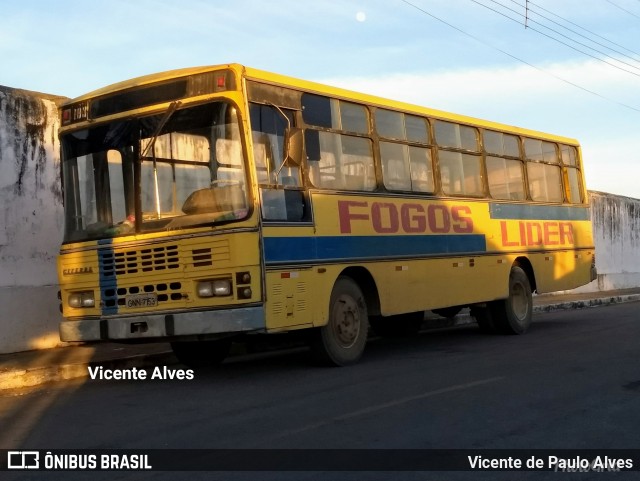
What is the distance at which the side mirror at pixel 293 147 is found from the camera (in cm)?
922

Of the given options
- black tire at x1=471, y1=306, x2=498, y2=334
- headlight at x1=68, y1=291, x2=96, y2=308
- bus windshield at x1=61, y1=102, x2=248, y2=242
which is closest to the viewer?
bus windshield at x1=61, y1=102, x2=248, y2=242

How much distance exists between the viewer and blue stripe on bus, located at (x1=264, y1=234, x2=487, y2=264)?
922cm

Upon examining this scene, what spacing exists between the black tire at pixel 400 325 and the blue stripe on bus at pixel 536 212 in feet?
7.10

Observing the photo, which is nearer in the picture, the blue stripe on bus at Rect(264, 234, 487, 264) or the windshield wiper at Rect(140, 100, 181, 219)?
the windshield wiper at Rect(140, 100, 181, 219)

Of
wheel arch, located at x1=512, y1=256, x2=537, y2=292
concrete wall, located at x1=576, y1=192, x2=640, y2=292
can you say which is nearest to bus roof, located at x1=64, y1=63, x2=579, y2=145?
wheel arch, located at x1=512, y1=256, x2=537, y2=292

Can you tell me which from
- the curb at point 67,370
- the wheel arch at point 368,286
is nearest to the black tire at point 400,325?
the wheel arch at point 368,286

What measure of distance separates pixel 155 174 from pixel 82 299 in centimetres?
172

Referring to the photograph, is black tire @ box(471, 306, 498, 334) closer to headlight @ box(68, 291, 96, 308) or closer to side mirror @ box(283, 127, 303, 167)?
side mirror @ box(283, 127, 303, 167)

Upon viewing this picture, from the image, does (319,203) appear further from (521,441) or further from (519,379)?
(521,441)

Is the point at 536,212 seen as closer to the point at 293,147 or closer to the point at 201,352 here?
the point at 201,352

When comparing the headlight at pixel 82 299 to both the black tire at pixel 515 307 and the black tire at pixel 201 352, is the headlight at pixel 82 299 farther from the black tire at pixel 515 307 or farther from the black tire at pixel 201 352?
the black tire at pixel 515 307

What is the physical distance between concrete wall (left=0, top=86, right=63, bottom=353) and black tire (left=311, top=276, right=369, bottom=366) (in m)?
4.59

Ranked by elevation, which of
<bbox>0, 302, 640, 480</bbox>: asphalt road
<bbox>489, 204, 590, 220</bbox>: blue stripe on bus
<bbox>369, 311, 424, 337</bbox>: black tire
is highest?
<bbox>489, 204, 590, 220</bbox>: blue stripe on bus

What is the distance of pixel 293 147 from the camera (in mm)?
9242
